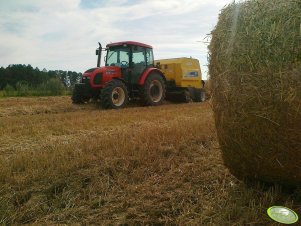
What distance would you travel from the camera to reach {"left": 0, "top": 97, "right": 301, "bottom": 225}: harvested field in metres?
3.13

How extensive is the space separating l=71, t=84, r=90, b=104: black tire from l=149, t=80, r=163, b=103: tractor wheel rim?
216 centimetres

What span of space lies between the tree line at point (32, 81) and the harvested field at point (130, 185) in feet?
42.1

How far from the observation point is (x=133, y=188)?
3615 millimetres

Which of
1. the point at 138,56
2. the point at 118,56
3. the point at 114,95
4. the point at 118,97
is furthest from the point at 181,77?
the point at 114,95

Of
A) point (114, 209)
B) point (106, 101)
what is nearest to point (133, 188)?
point (114, 209)

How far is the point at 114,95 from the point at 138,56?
1583 mm

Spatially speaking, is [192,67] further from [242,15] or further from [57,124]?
[242,15]

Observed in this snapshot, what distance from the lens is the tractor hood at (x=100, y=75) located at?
11.2m

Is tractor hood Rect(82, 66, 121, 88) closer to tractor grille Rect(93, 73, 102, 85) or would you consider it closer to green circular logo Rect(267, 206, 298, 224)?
tractor grille Rect(93, 73, 102, 85)

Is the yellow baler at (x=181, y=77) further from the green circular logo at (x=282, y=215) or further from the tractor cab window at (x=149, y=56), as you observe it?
the green circular logo at (x=282, y=215)

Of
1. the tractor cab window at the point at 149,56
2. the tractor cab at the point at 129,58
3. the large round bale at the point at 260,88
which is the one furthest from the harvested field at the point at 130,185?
the tractor cab window at the point at 149,56

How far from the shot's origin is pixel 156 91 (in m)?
13.2

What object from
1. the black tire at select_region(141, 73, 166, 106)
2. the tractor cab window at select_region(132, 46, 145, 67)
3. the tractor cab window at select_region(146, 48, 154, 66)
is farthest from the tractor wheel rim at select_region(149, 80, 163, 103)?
the tractor cab window at select_region(132, 46, 145, 67)

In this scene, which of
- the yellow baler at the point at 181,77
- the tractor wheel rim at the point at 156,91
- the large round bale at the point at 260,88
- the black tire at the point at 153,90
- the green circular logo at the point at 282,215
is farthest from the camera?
the yellow baler at the point at 181,77
